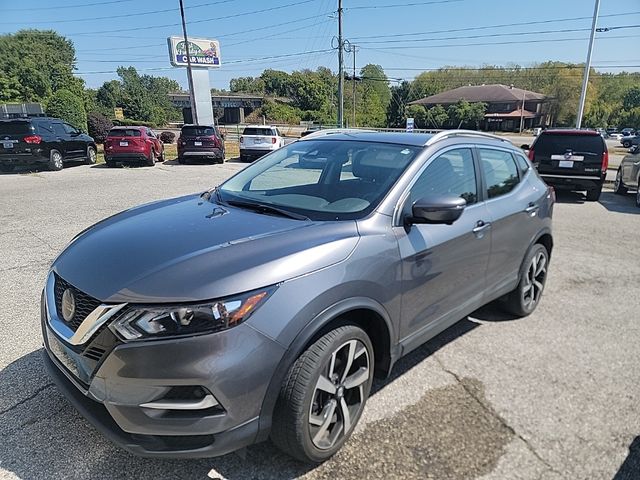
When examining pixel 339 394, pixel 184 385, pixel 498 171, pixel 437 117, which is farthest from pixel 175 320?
pixel 437 117

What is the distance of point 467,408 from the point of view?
2775mm

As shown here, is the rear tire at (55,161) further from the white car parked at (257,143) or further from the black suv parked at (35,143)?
the white car parked at (257,143)

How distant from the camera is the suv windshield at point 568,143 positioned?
1021cm

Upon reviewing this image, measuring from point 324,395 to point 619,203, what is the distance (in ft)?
36.9

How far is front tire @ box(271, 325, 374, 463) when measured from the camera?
2.01 m

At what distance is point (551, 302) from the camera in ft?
14.8

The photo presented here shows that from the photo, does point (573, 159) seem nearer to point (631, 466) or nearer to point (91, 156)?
point (631, 466)

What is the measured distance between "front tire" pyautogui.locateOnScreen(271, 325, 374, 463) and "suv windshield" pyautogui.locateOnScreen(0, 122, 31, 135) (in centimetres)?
1521

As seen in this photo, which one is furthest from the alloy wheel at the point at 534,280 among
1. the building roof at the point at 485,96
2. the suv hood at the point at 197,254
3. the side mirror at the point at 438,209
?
the building roof at the point at 485,96

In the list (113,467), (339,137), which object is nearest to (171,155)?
(339,137)

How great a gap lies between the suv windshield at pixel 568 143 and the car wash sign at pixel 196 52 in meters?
30.3

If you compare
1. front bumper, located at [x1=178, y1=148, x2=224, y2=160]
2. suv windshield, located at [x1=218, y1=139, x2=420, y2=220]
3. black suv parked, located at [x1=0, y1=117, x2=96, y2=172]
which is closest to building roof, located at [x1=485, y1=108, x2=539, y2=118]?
front bumper, located at [x1=178, y1=148, x2=224, y2=160]

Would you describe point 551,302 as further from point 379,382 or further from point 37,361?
point 37,361

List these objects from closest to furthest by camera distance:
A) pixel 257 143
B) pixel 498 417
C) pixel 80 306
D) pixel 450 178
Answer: pixel 80 306, pixel 498 417, pixel 450 178, pixel 257 143
